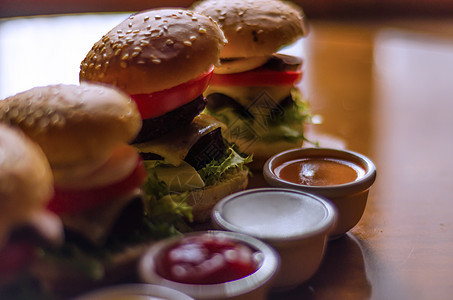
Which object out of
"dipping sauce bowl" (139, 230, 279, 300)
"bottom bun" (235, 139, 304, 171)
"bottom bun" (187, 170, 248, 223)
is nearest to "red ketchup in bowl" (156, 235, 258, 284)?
"dipping sauce bowl" (139, 230, 279, 300)

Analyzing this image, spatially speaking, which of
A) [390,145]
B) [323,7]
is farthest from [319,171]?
[323,7]

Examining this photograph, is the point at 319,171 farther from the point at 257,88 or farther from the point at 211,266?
the point at 211,266

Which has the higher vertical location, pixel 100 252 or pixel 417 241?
pixel 100 252

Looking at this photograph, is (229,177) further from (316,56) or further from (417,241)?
(316,56)

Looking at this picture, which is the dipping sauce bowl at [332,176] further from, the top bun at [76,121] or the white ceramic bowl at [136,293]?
the white ceramic bowl at [136,293]

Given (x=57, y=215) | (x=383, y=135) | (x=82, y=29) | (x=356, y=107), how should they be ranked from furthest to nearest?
1. (x=82, y=29)
2. (x=356, y=107)
3. (x=383, y=135)
4. (x=57, y=215)

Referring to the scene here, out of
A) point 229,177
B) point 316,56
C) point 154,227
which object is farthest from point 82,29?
point 154,227
